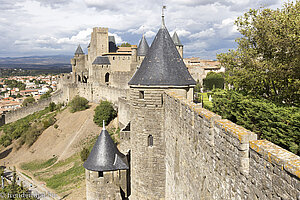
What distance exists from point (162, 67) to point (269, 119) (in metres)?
6.06

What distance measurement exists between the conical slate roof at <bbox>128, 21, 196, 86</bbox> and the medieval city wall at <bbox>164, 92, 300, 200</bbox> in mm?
1666

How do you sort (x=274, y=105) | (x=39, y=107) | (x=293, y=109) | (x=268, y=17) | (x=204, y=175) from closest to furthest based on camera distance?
(x=204, y=175) < (x=293, y=109) < (x=274, y=105) < (x=268, y=17) < (x=39, y=107)

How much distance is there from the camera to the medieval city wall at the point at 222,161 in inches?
118

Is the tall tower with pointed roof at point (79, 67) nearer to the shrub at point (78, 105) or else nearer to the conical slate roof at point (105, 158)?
the shrub at point (78, 105)

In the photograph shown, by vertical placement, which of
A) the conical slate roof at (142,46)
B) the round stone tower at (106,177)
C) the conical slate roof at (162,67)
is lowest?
the round stone tower at (106,177)

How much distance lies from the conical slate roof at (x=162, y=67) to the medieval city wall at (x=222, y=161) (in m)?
1.67

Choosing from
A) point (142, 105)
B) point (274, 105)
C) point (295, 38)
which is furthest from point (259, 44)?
point (142, 105)

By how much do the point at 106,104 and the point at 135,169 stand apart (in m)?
22.0

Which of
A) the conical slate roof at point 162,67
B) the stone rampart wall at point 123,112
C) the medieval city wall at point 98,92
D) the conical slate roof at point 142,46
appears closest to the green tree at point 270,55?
the conical slate roof at point 162,67

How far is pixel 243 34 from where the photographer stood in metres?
16.3

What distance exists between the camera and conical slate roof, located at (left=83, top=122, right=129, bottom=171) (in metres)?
13.0

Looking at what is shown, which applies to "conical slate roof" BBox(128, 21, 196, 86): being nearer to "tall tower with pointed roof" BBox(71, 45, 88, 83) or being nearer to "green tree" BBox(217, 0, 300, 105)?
"green tree" BBox(217, 0, 300, 105)

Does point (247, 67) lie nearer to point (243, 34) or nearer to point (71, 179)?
point (243, 34)

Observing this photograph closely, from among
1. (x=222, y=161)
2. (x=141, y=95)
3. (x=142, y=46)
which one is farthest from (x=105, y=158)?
(x=142, y=46)
